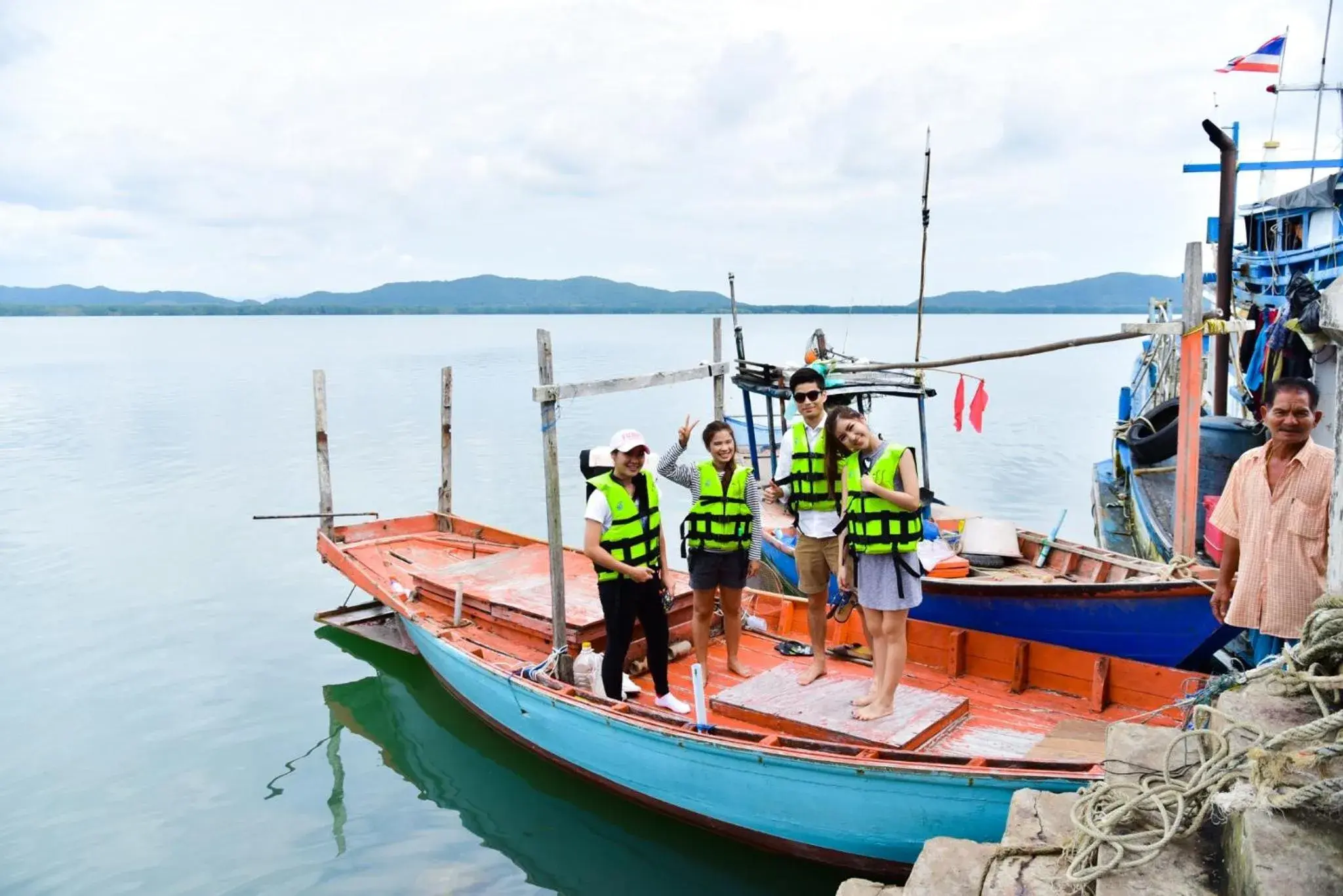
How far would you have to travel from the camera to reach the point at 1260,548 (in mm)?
4391

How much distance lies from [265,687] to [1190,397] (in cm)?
974

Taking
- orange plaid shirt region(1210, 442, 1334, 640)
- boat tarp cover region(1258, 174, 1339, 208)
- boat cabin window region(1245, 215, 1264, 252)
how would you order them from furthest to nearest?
boat cabin window region(1245, 215, 1264, 252)
boat tarp cover region(1258, 174, 1339, 208)
orange plaid shirt region(1210, 442, 1334, 640)

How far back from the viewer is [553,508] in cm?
695

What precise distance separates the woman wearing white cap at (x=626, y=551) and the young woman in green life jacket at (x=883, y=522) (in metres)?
1.33

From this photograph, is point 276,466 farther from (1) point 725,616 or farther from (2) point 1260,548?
(2) point 1260,548

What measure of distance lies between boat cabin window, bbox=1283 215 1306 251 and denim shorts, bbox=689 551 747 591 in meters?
16.8

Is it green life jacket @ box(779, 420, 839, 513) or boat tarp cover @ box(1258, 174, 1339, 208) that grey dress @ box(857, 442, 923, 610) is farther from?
boat tarp cover @ box(1258, 174, 1339, 208)

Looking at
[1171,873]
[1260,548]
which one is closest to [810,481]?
[1260,548]

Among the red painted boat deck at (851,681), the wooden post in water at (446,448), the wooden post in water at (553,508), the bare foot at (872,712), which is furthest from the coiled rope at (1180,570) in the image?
the wooden post in water at (446,448)

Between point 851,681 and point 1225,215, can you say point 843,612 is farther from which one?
point 1225,215

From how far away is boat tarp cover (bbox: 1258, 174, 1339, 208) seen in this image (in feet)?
54.2

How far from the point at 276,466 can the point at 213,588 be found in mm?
10288

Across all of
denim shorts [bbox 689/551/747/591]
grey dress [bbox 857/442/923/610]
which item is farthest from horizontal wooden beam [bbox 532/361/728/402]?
grey dress [bbox 857/442/923/610]

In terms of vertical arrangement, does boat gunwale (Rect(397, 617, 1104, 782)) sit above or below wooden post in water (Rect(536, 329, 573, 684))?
below
